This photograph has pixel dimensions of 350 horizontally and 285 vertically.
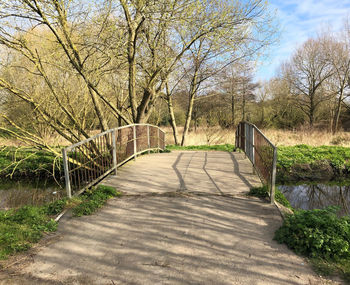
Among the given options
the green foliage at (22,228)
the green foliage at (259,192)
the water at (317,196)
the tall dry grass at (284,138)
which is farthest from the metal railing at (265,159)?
the tall dry grass at (284,138)

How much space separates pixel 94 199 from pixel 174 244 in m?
1.95

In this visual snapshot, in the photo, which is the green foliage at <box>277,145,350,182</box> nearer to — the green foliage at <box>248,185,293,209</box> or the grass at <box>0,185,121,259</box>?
the green foliage at <box>248,185,293,209</box>

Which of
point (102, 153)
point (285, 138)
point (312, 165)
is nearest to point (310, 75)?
point (285, 138)

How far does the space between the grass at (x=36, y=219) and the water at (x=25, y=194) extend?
1.95 metres

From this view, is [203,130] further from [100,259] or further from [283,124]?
[100,259]

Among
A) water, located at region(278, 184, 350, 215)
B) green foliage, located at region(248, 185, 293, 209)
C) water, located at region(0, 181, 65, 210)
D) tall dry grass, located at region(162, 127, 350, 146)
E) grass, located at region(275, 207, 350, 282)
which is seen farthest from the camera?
tall dry grass, located at region(162, 127, 350, 146)

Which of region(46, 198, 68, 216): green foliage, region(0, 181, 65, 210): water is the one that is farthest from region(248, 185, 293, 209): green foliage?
region(0, 181, 65, 210): water

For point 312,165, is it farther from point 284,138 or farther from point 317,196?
point 284,138

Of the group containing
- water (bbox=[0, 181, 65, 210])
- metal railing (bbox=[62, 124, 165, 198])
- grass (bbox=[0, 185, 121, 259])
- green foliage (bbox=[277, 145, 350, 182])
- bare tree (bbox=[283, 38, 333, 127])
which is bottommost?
water (bbox=[0, 181, 65, 210])

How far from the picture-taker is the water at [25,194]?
6840mm

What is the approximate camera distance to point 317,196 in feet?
24.7

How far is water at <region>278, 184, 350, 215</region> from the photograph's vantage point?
6731 mm

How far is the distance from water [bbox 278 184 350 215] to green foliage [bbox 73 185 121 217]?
4.71 metres

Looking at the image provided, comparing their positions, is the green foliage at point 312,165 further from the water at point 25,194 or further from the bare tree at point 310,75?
the bare tree at point 310,75
